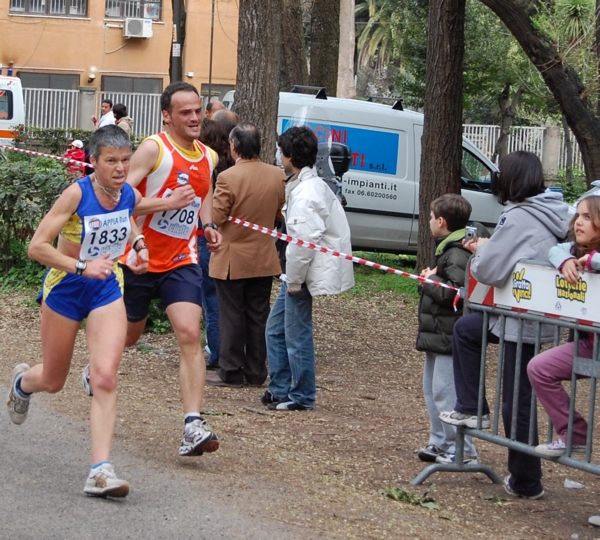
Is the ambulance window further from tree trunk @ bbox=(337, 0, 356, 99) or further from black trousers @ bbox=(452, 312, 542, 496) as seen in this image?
black trousers @ bbox=(452, 312, 542, 496)

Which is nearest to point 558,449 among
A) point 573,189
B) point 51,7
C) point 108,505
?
point 108,505

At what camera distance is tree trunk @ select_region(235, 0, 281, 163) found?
9.77m

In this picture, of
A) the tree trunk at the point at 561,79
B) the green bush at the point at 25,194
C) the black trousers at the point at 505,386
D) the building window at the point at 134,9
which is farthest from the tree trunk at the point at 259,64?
the building window at the point at 134,9

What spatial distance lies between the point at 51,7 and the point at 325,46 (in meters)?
22.7

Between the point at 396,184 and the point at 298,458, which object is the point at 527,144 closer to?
the point at 396,184

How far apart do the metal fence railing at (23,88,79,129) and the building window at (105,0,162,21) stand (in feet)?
19.4

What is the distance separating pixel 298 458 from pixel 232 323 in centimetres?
192

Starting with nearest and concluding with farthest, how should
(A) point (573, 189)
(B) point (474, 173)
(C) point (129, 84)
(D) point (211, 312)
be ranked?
1. (D) point (211, 312)
2. (B) point (474, 173)
3. (A) point (573, 189)
4. (C) point (129, 84)

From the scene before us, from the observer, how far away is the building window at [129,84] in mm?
38438

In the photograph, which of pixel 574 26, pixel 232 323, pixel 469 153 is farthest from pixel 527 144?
pixel 232 323

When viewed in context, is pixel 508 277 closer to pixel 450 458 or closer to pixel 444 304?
pixel 444 304

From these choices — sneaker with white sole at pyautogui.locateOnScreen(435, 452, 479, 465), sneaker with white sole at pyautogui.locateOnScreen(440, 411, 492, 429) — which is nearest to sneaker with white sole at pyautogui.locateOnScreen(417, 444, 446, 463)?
sneaker with white sole at pyautogui.locateOnScreen(435, 452, 479, 465)

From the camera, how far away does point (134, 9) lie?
38375 millimetres

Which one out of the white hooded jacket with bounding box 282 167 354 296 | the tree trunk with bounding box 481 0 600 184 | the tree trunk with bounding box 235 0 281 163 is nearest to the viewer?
the white hooded jacket with bounding box 282 167 354 296
